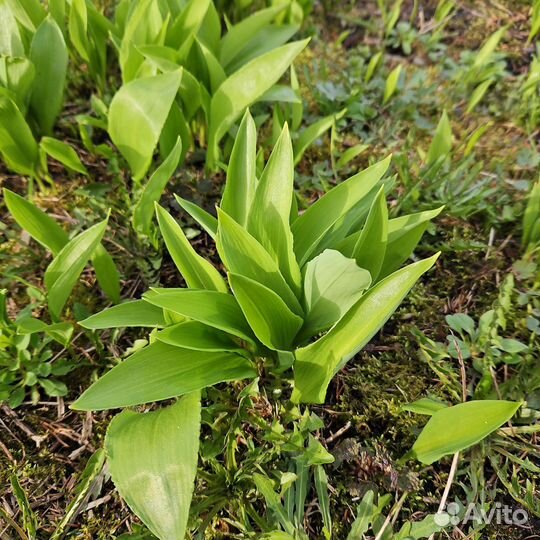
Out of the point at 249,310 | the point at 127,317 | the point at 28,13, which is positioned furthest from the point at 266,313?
the point at 28,13

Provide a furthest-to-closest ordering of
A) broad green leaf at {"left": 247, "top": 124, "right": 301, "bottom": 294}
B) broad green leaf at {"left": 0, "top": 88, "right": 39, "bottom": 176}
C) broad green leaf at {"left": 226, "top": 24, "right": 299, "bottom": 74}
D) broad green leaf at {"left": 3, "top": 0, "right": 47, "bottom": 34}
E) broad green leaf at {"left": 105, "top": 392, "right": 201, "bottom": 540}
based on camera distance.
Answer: broad green leaf at {"left": 226, "top": 24, "right": 299, "bottom": 74} → broad green leaf at {"left": 3, "top": 0, "right": 47, "bottom": 34} → broad green leaf at {"left": 0, "top": 88, "right": 39, "bottom": 176} → broad green leaf at {"left": 247, "top": 124, "right": 301, "bottom": 294} → broad green leaf at {"left": 105, "top": 392, "right": 201, "bottom": 540}

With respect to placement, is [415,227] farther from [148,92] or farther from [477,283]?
[148,92]

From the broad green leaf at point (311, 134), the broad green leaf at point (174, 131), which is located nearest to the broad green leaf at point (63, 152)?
the broad green leaf at point (174, 131)

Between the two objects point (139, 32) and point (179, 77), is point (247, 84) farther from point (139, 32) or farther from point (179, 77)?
point (139, 32)

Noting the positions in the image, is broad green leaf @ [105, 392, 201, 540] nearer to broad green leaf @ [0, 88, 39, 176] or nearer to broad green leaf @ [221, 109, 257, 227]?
broad green leaf @ [221, 109, 257, 227]

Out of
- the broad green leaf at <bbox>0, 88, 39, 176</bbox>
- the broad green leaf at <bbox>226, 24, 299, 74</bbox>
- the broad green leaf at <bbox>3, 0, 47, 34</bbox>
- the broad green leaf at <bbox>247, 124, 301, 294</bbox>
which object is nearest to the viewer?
the broad green leaf at <bbox>247, 124, 301, 294</bbox>

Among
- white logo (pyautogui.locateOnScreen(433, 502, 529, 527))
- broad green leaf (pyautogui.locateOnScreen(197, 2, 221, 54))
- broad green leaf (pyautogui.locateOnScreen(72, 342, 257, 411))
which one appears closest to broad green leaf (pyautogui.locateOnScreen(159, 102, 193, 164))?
broad green leaf (pyautogui.locateOnScreen(197, 2, 221, 54))
